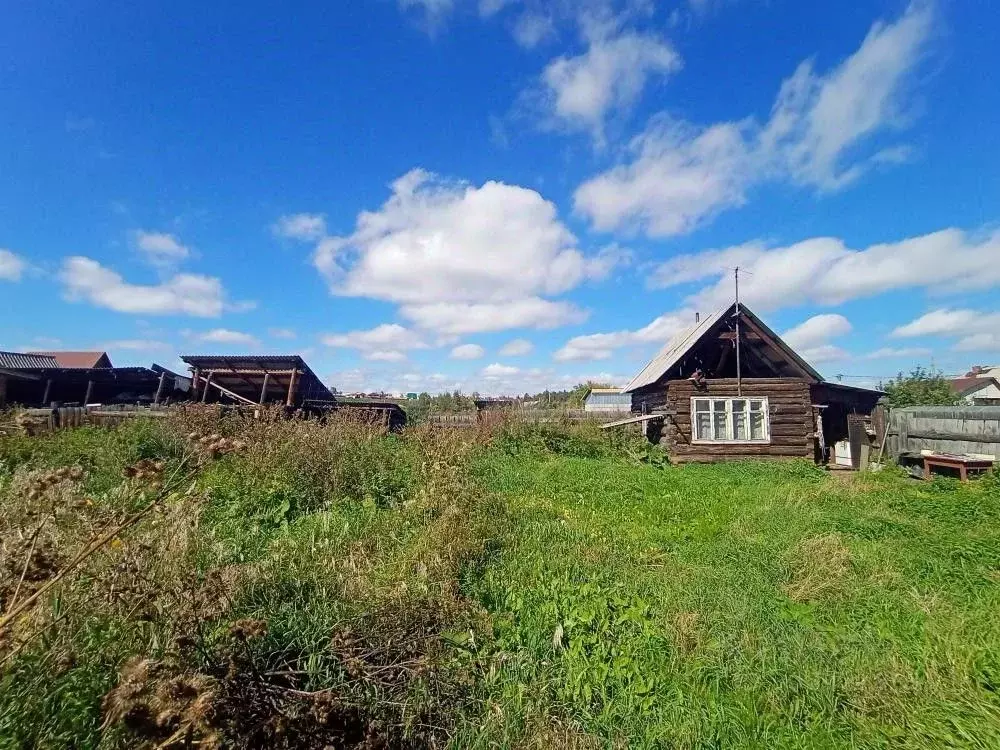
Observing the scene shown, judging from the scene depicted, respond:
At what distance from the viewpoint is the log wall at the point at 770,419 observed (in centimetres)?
1534

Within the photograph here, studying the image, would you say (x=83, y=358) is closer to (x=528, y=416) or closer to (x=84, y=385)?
(x=84, y=385)

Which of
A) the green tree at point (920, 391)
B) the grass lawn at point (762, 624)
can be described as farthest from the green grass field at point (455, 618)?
the green tree at point (920, 391)

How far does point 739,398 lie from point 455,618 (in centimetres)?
1437

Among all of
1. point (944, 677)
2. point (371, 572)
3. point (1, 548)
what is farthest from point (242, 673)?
point (944, 677)

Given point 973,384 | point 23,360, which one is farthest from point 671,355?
point 973,384

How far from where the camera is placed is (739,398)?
15.6 metres

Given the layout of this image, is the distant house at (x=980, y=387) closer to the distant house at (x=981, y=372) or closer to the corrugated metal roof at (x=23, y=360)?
the distant house at (x=981, y=372)

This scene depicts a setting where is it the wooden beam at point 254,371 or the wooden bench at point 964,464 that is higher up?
the wooden beam at point 254,371

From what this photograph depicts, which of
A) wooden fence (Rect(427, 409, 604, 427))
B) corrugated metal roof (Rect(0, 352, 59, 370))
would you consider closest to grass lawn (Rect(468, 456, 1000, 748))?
wooden fence (Rect(427, 409, 604, 427))

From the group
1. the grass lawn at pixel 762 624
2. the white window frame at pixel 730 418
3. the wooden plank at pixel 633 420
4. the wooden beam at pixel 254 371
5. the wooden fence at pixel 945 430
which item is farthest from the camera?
the wooden beam at pixel 254 371

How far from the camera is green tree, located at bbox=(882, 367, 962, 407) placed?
76.3ft

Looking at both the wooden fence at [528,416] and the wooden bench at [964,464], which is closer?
the wooden bench at [964,464]

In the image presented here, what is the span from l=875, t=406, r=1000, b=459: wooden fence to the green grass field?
401 centimetres

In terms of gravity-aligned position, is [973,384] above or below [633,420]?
above
